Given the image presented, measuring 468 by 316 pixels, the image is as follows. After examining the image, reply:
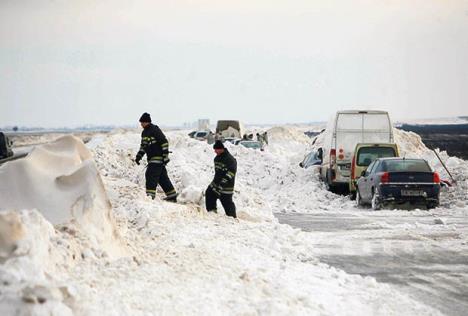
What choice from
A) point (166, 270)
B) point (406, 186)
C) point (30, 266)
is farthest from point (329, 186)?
point (30, 266)

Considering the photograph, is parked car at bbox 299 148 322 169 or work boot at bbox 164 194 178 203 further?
parked car at bbox 299 148 322 169

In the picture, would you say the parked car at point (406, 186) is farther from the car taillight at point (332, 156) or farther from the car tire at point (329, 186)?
the car tire at point (329, 186)

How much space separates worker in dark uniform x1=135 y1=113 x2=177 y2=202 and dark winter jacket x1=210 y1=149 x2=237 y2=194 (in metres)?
1.17

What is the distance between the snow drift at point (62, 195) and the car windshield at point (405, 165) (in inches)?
510

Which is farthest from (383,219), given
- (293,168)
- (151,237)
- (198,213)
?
(293,168)

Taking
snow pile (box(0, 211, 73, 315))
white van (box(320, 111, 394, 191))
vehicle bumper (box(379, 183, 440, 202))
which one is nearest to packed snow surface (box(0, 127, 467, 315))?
snow pile (box(0, 211, 73, 315))

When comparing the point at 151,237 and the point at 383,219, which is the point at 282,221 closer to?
the point at 383,219

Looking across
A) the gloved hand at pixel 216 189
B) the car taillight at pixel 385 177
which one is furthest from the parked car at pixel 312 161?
the gloved hand at pixel 216 189

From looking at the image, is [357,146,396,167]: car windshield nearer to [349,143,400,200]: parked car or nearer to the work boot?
[349,143,400,200]: parked car

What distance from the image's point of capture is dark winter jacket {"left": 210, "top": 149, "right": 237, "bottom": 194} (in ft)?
51.4

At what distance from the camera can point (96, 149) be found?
27203 mm

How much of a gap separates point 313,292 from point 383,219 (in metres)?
9.76

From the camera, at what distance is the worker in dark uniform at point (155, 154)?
16.3m

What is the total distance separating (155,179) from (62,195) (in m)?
6.93
